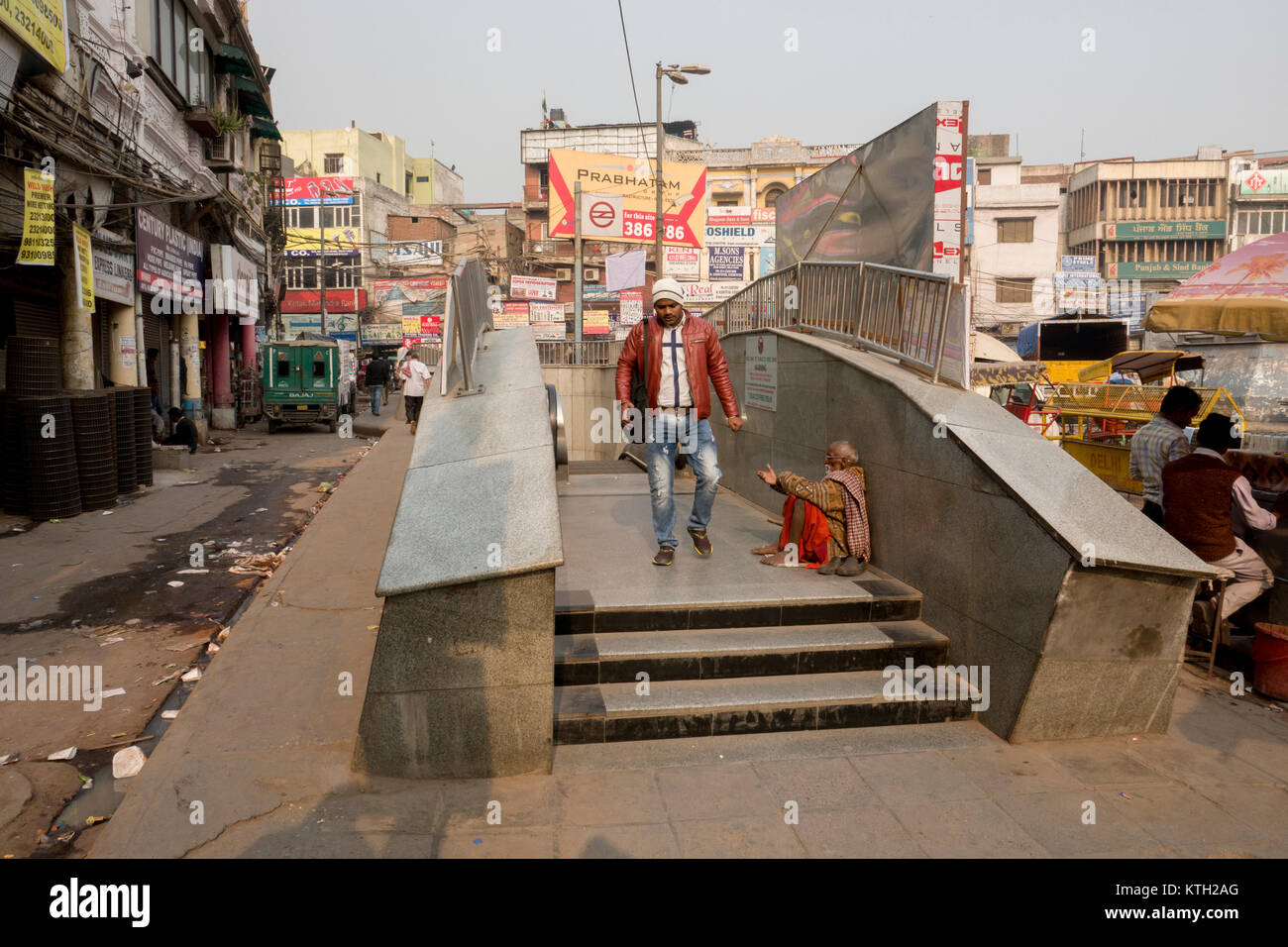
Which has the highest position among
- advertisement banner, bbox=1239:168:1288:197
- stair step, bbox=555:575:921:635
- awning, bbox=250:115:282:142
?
advertisement banner, bbox=1239:168:1288:197

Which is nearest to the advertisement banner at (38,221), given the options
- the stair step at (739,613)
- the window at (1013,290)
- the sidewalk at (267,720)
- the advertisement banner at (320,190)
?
the sidewalk at (267,720)

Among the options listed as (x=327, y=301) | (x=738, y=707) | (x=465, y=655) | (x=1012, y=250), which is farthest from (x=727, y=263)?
(x=465, y=655)

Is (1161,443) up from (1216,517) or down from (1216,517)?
up

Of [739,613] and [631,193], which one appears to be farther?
[631,193]

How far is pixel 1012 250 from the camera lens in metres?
47.1

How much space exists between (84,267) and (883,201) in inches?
446

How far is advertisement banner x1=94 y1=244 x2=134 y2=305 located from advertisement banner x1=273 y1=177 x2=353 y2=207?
4460cm

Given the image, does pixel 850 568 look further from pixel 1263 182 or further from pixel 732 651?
pixel 1263 182

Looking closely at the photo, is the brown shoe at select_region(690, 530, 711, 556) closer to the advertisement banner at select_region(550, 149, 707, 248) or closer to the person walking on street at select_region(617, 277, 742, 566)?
the person walking on street at select_region(617, 277, 742, 566)

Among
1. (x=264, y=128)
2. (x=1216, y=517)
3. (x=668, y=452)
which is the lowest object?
(x=1216, y=517)

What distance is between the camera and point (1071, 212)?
48312mm

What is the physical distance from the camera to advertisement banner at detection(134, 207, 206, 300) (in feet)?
52.6

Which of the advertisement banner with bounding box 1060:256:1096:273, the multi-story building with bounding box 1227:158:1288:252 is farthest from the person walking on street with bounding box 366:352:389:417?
the multi-story building with bounding box 1227:158:1288:252

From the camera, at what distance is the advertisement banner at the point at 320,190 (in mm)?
56781
